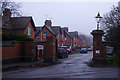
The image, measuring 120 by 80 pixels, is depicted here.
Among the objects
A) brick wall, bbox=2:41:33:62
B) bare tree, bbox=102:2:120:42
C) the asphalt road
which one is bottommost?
the asphalt road

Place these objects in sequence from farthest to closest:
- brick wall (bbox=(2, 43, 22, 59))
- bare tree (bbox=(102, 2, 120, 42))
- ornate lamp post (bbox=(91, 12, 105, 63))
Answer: bare tree (bbox=(102, 2, 120, 42)) < brick wall (bbox=(2, 43, 22, 59)) < ornate lamp post (bbox=(91, 12, 105, 63))

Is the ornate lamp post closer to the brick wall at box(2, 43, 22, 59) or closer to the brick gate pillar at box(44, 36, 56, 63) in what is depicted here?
the brick gate pillar at box(44, 36, 56, 63)

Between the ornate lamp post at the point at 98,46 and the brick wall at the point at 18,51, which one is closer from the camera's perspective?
the ornate lamp post at the point at 98,46

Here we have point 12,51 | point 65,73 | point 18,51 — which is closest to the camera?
point 65,73

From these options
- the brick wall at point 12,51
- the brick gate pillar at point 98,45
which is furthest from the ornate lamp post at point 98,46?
the brick wall at point 12,51

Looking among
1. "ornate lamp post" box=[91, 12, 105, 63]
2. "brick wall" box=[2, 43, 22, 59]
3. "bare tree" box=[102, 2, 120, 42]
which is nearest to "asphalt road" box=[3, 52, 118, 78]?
"ornate lamp post" box=[91, 12, 105, 63]

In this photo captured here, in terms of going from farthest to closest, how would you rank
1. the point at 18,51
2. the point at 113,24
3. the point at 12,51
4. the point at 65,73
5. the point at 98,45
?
the point at 113,24
the point at 18,51
the point at 12,51
the point at 98,45
the point at 65,73

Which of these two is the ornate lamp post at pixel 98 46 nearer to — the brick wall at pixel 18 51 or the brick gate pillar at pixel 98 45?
the brick gate pillar at pixel 98 45

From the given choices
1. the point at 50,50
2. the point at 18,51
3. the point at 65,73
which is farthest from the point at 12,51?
the point at 65,73

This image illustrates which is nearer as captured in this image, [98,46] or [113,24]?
[98,46]

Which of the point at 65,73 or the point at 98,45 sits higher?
the point at 98,45

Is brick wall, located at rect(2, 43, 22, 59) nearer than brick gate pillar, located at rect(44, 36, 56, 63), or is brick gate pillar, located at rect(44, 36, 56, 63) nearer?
brick wall, located at rect(2, 43, 22, 59)

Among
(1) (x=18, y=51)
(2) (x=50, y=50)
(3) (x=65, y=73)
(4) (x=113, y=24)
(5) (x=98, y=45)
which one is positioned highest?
(4) (x=113, y=24)

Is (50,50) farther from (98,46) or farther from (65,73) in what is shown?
(65,73)
